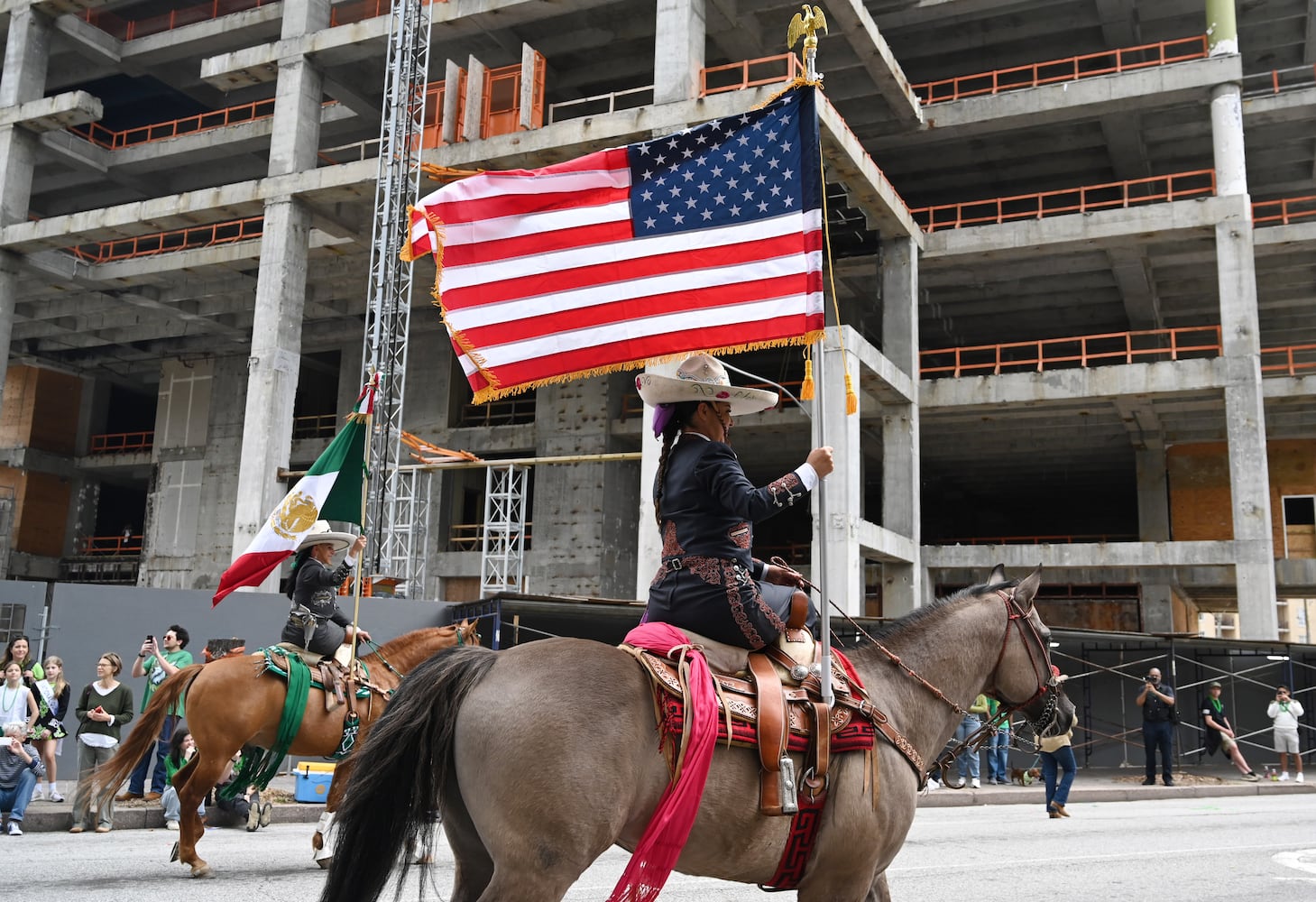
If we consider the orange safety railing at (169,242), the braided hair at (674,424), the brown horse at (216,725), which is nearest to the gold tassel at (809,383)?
the braided hair at (674,424)

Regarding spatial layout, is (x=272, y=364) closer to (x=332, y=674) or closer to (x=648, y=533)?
(x=648, y=533)

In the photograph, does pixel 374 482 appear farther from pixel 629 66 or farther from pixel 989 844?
pixel 989 844

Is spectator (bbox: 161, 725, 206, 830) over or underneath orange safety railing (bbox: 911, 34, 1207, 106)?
underneath

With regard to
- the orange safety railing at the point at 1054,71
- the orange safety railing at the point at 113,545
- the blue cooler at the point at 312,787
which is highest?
the orange safety railing at the point at 1054,71

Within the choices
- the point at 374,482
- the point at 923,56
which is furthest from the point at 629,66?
the point at 374,482

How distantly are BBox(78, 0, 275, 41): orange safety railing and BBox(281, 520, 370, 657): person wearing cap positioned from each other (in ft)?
102

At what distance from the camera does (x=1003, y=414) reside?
31094 mm

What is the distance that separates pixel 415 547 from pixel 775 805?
31.2 m

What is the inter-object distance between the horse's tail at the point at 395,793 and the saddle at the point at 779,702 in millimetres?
788

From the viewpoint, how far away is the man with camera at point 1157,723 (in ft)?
65.8

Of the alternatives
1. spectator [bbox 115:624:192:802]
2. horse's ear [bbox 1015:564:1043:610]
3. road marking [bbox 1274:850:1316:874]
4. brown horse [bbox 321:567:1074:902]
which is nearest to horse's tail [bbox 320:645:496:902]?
brown horse [bbox 321:567:1074:902]

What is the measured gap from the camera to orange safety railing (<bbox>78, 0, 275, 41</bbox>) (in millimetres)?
35531

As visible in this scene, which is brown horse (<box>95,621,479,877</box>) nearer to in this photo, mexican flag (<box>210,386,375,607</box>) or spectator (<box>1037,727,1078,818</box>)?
mexican flag (<box>210,386,375,607</box>)

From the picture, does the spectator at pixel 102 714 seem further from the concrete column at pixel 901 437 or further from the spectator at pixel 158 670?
the concrete column at pixel 901 437
